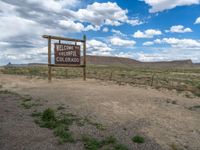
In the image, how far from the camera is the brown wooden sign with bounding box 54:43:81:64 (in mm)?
17453

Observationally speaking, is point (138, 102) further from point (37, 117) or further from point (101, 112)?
point (37, 117)

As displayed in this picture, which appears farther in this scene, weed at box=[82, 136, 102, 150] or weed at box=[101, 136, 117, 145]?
weed at box=[101, 136, 117, 145]

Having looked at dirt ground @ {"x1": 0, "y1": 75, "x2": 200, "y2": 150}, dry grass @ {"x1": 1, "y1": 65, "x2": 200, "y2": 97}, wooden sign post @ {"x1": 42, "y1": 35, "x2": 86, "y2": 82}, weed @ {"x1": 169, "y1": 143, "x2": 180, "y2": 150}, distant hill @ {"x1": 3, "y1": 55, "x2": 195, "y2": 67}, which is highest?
wooden sign post @ {"x1": 42, "y1": 35, "x2": 86, "y2": 82}

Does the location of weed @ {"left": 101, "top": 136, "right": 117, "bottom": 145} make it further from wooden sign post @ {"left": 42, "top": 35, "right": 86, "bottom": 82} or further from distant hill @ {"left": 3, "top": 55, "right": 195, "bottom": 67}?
distant hill @ {"left": 3, "top": 55, "right": 195, "bottom": 67}

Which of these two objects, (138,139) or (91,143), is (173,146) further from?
(91,143)

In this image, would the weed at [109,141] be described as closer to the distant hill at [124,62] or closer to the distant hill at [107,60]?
the distant hill at [107,60]

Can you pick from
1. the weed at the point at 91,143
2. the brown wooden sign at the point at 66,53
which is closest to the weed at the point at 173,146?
the weed at the point at 91,143

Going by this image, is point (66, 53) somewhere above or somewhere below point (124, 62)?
above

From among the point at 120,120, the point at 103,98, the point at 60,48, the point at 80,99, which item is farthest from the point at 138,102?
the point at 60,48

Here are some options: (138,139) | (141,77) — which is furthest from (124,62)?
(138,139)

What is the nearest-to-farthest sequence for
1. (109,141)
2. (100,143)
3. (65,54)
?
(100,143)
(109,141)
(65,54)

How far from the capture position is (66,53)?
18.0 meters

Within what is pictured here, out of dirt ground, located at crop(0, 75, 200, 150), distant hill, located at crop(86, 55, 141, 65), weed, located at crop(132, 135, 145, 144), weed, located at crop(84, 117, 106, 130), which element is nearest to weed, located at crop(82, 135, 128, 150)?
dirt ground, located at crop(0, 75, 200, 150)

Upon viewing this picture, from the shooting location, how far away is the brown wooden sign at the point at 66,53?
17.5 meters
